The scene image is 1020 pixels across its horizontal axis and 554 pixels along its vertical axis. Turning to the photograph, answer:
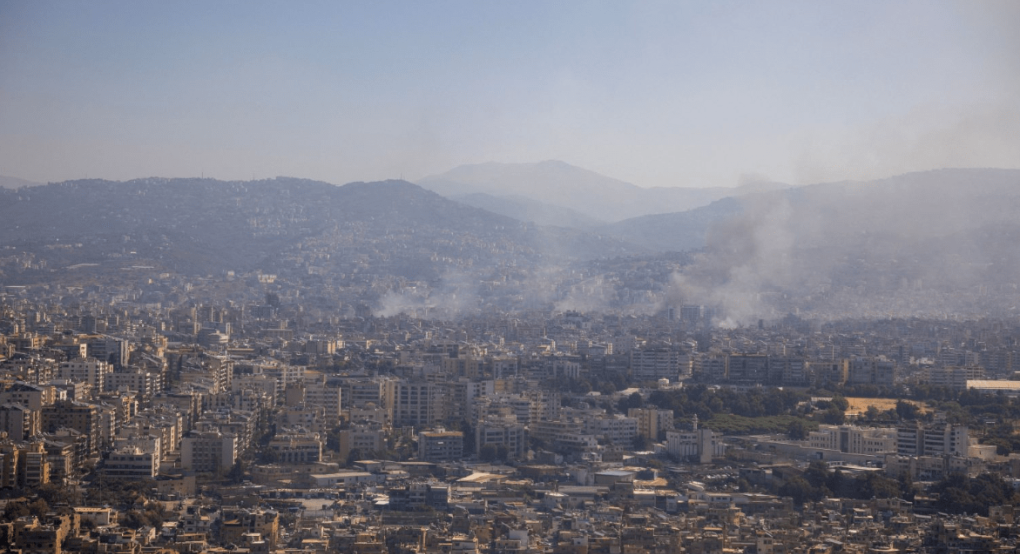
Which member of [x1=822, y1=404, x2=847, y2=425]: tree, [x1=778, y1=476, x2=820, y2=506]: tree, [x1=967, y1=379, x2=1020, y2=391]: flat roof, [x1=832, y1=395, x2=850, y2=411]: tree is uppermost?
[x1=967, y1=379, x2=1020, y2=391]: flat roof

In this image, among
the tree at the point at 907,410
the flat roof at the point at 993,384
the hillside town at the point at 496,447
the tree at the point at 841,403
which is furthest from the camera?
the flat roof at the point at 993,384

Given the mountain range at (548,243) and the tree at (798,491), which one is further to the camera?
the mountain range at (548,243)

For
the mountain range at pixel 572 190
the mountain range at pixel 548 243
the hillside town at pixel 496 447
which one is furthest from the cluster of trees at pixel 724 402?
the mountain range at pixel 572 190

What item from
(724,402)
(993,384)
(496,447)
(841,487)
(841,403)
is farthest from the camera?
(993,384)

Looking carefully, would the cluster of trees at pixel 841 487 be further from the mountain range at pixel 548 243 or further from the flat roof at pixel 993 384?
the mountain range at pixel 548 243

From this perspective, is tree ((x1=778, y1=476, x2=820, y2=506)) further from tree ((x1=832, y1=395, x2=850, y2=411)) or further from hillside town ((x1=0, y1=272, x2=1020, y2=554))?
tree ((x1=832, y1=395, x2=850, y2=411))

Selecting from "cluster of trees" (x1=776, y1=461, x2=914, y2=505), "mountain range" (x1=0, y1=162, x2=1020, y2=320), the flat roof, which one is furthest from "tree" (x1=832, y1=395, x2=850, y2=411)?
"mountain range" (x1=0, y1=162, x2=1020, y2=320)

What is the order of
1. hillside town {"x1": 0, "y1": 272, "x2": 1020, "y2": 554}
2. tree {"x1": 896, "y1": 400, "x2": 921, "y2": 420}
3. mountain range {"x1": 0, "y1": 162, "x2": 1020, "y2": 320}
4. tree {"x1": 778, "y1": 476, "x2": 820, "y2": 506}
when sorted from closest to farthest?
hillside town {"x1": 0, "y1": 272, "x2": 1020, "y2": 554}, tree {"x1": 778, "y1": 476, "x2": 820, "y2": 506}, tree {"x1": 896, "y1": 400, "x2": 921, "y2": 420}, mountain range {"x1": 0, "y1": 162, "x2": 1020, "y2": 320}

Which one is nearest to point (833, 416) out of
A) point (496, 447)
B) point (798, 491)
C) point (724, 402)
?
point (724, 402)

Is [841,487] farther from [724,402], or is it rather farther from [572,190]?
[572,190]
